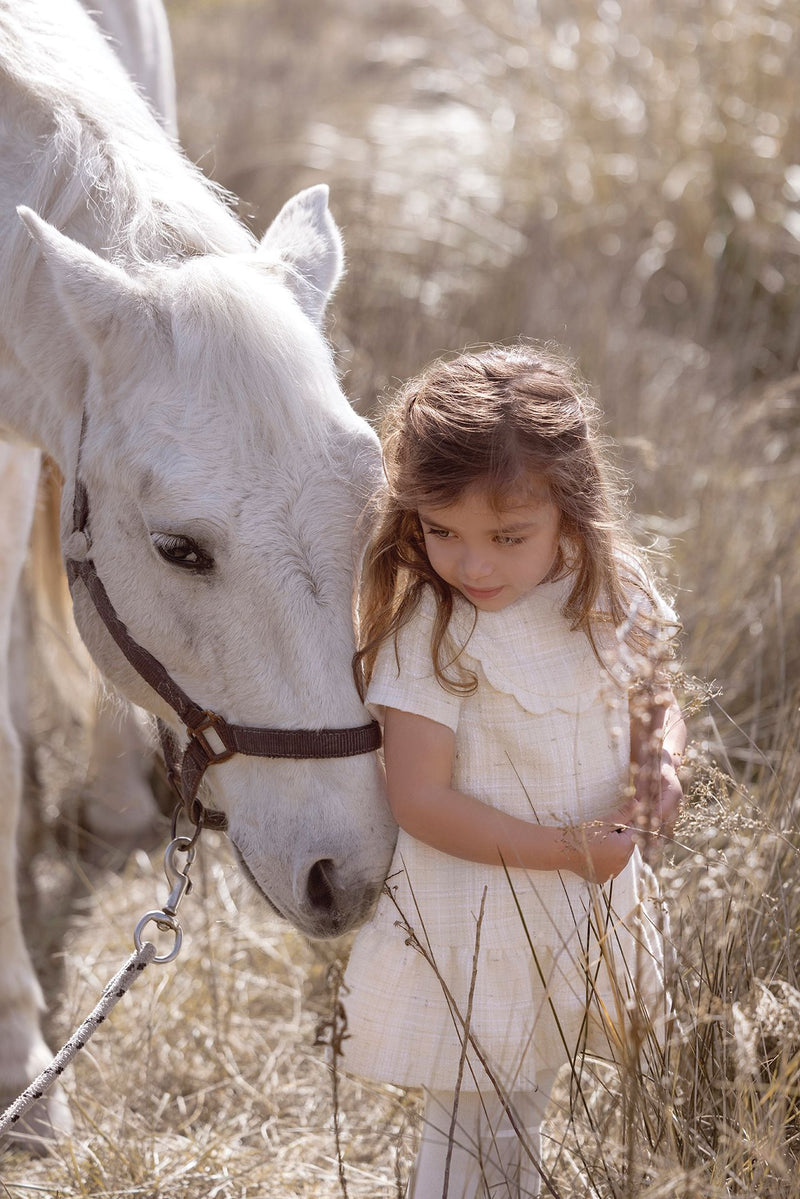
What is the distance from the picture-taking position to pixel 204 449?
1536 mm

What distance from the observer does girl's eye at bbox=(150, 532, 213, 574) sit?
1561 millimetres

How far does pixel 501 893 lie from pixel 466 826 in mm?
128

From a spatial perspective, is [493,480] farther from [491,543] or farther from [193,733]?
[193,733]

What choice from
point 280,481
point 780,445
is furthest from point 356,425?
point 780,445

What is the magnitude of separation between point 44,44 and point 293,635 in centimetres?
124

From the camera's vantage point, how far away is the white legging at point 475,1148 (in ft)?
5.01

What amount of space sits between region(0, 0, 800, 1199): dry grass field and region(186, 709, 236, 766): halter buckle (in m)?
0.65

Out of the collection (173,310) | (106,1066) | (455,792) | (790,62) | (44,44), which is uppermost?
(790,62)

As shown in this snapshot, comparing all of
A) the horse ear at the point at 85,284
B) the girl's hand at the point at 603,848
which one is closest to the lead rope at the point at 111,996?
the girl's hand at the point at 603,848

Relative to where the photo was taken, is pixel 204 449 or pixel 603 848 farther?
pixel 204 449

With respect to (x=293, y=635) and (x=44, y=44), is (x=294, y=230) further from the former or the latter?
(x=293, y=635)

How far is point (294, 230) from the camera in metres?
1.93

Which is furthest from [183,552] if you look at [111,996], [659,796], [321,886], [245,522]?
[659,796]

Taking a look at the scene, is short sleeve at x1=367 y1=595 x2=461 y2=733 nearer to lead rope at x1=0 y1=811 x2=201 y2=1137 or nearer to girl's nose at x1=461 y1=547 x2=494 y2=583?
girl's nose at x1=461 y1=547 x2=494 y2=583
